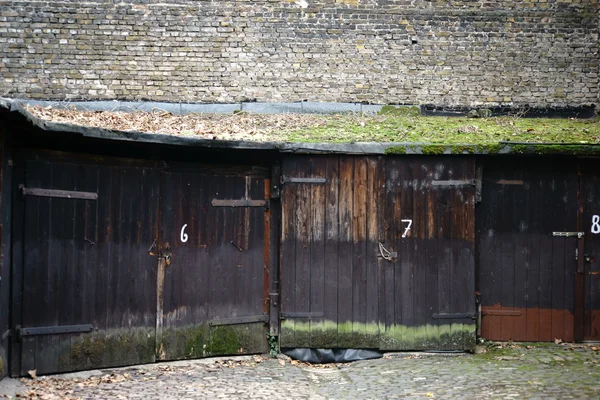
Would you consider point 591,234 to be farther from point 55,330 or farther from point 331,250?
point 55,330

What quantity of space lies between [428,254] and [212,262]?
276 cm

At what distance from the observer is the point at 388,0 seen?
13.3 m

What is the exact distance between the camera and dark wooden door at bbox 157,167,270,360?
8.28 meters

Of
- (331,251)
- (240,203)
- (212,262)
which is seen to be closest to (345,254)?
(331,251)

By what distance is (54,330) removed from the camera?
720 centimetres

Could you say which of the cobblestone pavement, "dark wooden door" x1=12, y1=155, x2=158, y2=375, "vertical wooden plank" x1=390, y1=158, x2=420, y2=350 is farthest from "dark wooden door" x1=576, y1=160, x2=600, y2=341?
"dark wooden door" x1=12, y1=155, x2=158, y2=375

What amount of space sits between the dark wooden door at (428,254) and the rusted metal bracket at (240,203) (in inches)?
62.4

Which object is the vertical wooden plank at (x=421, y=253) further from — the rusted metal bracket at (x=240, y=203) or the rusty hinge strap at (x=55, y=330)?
the rusty hinge strap at (x=55, y=330)

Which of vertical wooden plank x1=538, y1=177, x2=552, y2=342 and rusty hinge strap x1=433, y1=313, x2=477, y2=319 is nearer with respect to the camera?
rusty hinge strap x1=433, y1=313, x2=477, y2=319

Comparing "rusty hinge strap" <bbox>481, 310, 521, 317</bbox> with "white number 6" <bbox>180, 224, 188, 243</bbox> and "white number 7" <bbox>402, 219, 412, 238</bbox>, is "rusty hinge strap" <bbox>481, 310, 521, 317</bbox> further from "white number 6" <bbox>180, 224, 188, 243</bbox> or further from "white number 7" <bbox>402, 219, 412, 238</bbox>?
"white number 6" <bbox>180, 224, 188, 243</bbox>

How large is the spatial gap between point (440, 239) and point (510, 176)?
1357mm

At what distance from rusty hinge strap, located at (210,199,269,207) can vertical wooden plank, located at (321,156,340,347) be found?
32.4 inches

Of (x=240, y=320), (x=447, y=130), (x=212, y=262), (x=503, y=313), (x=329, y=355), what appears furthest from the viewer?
(x=447, y=130)

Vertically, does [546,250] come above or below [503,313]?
above
